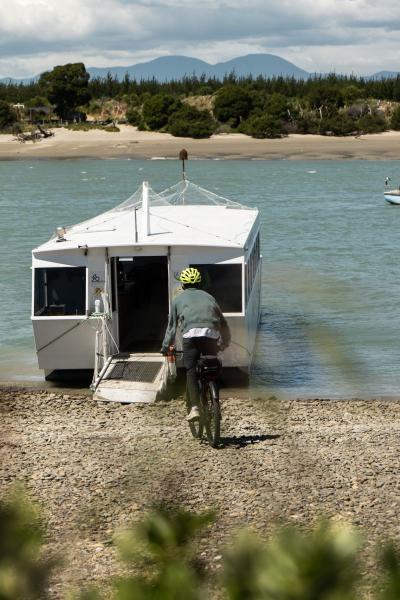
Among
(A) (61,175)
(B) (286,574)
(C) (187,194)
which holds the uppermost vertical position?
(B) (286,574)

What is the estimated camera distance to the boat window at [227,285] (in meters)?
15.1

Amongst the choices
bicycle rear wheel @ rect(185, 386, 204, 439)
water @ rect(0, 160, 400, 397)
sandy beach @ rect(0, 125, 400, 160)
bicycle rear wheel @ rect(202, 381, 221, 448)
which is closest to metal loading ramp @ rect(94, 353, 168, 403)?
water @ rect(0, 160, 400, 397)

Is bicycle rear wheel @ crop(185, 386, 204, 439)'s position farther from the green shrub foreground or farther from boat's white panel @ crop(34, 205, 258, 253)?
the green shrub foreground

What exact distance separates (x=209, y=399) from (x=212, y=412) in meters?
0.20

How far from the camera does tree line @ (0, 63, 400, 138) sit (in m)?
109

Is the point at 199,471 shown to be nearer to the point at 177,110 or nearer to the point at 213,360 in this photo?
the point at 213,360

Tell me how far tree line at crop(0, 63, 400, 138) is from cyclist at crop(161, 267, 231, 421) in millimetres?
94491

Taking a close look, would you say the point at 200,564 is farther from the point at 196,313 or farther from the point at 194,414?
the point at 194,414

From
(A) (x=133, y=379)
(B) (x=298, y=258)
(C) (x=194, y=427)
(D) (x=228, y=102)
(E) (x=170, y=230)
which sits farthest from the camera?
(D) (x=228, y=102)

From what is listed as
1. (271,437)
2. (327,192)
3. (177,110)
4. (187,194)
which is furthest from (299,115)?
(271,437)

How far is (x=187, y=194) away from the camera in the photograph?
75.3ft

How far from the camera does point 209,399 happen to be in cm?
1144

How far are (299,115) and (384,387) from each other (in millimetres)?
99084

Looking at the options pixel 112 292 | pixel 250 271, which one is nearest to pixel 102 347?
pixel 112 292
